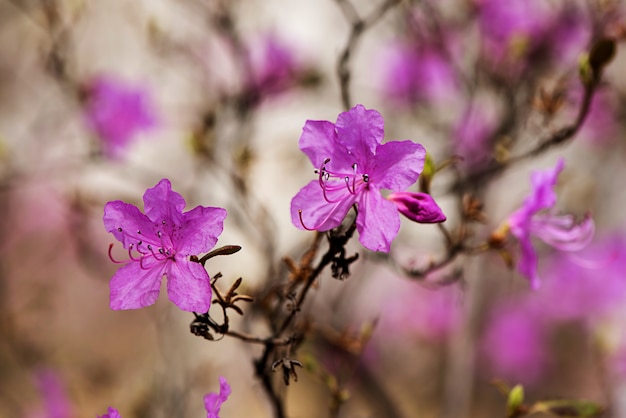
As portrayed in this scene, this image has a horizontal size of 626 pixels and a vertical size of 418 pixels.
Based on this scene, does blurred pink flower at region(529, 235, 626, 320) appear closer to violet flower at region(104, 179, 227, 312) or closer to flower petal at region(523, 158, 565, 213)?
flower petal at region(523, 158, 565, 213)

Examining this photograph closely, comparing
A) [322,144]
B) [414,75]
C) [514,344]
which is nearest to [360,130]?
[322,144]

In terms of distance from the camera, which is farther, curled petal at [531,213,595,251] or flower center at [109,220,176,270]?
curled petal at [531,213,595,251]

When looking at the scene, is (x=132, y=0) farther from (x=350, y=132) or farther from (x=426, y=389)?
(x=350, y=132)

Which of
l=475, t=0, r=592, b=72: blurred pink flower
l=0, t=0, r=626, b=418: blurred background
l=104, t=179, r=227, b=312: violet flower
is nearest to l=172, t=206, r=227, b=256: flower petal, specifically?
l=104, t=179, r=227, b=312: violet flower

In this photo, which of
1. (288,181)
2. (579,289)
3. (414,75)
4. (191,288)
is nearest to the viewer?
(191,288)

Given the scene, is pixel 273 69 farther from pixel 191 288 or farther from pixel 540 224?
pixel 191 288

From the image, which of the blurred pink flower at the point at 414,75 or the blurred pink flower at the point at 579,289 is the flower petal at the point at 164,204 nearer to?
the blurred pink flower at the point at 414,75
